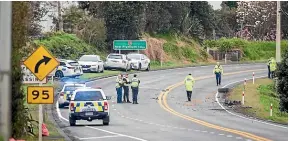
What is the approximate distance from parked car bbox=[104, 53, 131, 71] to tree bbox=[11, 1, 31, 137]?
3521 centimetres

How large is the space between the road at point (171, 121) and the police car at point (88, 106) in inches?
17.6

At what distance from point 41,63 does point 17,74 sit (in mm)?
1005

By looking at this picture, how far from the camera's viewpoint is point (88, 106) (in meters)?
28.2

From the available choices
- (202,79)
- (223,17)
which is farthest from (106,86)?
(223,17)

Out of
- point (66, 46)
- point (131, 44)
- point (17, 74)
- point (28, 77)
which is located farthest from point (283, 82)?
point (131, 44)

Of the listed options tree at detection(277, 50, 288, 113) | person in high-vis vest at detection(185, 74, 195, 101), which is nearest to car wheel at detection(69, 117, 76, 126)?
tree at detection(277, 50, 288, 113)

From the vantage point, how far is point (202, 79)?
173ft

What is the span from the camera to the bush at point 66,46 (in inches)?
2291

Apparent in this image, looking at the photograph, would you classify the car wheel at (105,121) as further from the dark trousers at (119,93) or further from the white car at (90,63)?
the white car at (90,63)

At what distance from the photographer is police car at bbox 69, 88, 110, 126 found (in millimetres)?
28266

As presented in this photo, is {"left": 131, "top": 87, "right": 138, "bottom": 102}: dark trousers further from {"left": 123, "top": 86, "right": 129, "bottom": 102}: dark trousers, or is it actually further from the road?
{"left": 123, "top": 86, "right": 129, "bottom": 102}: dark trousers

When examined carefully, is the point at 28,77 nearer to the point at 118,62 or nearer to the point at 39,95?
the point at 39,95

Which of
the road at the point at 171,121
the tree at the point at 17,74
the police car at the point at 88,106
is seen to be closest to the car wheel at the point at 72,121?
the police car at the point at 88,106

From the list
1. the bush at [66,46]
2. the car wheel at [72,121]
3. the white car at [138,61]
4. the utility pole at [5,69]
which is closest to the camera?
the utility pole at [5,69]
